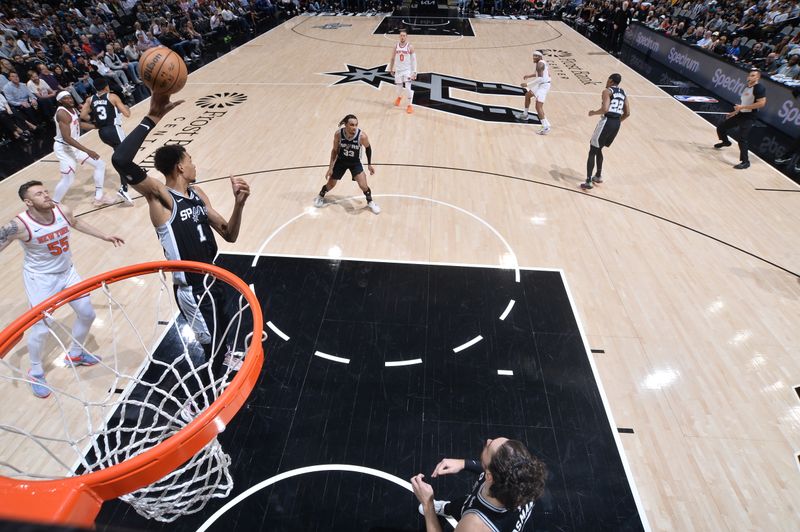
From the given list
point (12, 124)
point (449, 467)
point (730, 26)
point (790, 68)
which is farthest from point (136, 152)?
point (730, 26)

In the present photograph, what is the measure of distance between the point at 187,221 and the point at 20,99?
915cm

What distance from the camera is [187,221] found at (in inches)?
134

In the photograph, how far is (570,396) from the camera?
409 cm

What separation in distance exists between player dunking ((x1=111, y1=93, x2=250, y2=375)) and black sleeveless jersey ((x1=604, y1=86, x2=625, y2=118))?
18.9ft

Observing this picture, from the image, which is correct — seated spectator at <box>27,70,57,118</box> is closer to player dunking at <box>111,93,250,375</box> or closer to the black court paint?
the black court paint

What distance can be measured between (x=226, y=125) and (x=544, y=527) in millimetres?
9420

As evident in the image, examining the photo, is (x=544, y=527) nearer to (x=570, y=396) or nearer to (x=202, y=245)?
(x=570, y=396)

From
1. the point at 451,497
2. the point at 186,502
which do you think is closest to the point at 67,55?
the point at 186,502

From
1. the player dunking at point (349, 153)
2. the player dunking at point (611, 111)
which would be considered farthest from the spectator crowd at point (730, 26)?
the player dunking at point (349, 153)

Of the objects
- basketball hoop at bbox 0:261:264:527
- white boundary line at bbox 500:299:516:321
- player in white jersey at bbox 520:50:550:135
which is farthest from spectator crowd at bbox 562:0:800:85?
basketball hoop at bbox 0:261:264:527

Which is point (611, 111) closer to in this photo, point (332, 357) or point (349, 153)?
point (349, 153)

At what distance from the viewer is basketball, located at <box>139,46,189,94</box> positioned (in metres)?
3.22

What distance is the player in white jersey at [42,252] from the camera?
11.6 ft

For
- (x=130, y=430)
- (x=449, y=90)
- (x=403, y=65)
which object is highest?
(x=403, y=65)
